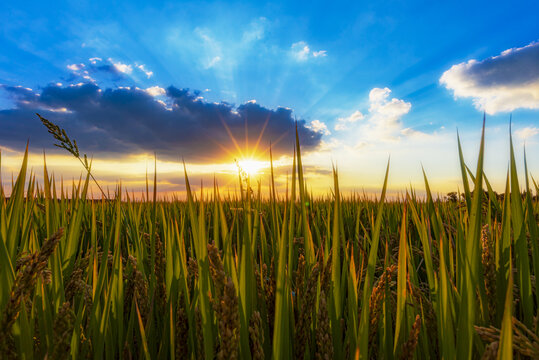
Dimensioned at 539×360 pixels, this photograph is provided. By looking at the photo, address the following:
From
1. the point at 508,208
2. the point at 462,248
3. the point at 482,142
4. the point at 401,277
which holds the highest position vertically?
the point at 482,142

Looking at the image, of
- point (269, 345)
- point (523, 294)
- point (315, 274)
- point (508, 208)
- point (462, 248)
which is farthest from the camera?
point (508, 208)

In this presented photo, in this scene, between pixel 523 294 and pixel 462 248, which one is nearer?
pixel 462 248

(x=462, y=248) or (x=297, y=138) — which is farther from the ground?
(x=297, y=138)

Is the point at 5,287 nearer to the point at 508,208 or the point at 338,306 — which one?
the point at 338,306

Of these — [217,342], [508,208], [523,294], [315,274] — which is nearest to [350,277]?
[315,274]

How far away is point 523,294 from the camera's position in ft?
4.39

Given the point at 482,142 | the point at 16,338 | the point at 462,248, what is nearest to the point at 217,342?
the point at 16,338

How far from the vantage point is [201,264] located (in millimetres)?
1114

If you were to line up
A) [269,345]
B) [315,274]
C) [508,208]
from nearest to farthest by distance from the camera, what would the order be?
[315,274] → [269,345] → [508,208]

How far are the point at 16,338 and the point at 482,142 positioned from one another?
1723 millimetres

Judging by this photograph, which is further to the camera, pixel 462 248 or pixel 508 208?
pixel 508 208

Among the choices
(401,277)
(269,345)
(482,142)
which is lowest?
(269,345)

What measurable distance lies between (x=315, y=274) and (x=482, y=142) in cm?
66

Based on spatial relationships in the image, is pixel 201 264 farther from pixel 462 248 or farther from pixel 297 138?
pixel 462 248
